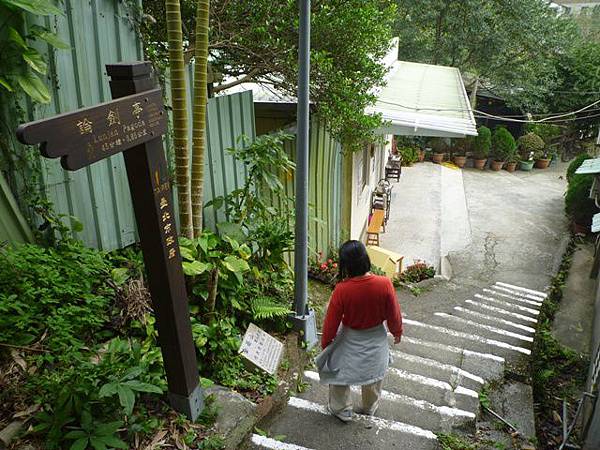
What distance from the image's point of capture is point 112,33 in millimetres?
3789

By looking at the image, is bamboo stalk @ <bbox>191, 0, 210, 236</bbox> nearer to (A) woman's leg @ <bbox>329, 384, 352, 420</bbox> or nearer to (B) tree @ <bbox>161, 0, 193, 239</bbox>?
(B) tree @ <bbox>161, 0, 193, 239</bbox>

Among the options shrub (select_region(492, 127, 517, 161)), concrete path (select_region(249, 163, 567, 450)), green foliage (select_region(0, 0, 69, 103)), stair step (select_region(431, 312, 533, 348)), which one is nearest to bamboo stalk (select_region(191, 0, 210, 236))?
green foliage (select_region(0, 0, 69, 103))

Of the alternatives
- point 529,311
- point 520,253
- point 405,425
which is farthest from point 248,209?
point 520,253

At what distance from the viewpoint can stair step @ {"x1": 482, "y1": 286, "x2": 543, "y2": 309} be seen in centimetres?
875

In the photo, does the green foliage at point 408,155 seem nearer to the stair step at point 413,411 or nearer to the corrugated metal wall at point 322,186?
the corrugated metal wall at point 322,186

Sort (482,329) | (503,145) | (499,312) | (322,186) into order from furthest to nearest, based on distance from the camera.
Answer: (503,145), (499,312), (322,186), (482,329)

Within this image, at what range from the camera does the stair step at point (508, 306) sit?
27.0ft

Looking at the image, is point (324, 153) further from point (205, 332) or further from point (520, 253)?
point (520, 253)

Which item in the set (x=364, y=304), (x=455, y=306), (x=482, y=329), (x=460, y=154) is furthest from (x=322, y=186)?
(x=460, y=154)

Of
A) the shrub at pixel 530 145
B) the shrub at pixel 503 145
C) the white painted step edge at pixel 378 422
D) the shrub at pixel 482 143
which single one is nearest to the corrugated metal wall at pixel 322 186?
the white painted step edge at pixel 378 422

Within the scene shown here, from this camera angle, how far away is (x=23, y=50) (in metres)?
3.02

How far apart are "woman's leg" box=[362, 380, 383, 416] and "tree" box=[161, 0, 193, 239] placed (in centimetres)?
211

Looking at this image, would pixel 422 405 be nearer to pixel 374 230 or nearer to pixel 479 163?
pixel 374 230

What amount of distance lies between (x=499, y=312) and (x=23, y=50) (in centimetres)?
774
